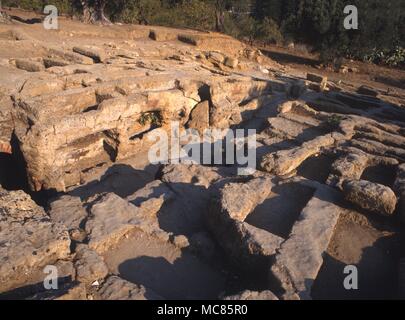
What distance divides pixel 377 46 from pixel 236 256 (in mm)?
20806

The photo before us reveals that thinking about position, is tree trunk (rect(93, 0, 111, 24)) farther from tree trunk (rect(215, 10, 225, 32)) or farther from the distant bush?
the distant bush

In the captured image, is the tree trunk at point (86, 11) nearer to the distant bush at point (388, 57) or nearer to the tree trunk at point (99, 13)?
the tree trunk at point (99, 13)

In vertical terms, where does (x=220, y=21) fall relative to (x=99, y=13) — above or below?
above

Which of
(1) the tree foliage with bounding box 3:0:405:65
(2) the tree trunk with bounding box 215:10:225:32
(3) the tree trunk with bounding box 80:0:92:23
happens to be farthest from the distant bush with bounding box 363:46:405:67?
(3) the tree trunk with bounding box 80:0:92:23

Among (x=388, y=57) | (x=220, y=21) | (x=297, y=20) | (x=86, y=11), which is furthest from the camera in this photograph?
(x=220, y=21)

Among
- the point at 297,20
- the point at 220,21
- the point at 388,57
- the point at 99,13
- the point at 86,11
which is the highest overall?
the point at 220,21

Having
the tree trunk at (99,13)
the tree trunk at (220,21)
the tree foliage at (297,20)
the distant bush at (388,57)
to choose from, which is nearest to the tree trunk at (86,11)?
the tree foliage at (297,20)

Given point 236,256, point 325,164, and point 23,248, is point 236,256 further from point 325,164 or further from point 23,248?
point 325,164

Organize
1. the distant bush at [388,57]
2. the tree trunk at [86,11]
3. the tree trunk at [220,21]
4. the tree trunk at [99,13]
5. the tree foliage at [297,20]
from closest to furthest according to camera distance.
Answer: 1. the tree trunk at [99,13]
2. the tree trunk at [86,11]
3. the tree foliage at [297,20]
4. the distant bush at [388,57]
5. the tree trunk at [220,21]

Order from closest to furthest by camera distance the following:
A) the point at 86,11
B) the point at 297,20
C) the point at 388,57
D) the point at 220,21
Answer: the point at 86,11, the point at 297,20, the point at 388,57, the point at 220,21

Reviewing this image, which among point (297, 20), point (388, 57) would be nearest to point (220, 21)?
point (297, 20)

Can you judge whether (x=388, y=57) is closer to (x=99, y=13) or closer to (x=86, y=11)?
(x=99, y=13)

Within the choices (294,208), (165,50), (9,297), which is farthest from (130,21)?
(9,297)

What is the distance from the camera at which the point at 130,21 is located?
22.5m
